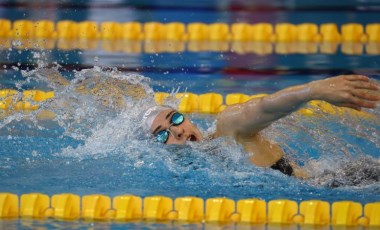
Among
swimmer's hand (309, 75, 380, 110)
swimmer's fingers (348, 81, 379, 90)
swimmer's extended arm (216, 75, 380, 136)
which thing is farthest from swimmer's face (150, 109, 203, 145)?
swimmer's fingers (348, 81, 379, 90)

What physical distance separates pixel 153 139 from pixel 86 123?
99cm

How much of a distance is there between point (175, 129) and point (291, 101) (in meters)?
0.84

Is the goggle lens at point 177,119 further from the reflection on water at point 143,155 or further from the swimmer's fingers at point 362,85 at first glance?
the swimmer's fingers at point 362,85

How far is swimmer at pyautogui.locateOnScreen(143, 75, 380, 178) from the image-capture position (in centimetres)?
291

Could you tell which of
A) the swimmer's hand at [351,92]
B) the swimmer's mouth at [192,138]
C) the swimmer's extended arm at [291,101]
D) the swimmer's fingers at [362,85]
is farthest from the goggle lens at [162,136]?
the swimmer's fingers at [362,85]

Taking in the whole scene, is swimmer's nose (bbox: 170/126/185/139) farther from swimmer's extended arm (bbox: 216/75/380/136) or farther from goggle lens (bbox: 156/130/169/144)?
swimmer's extended arm (bbox: 216/75/380/136)

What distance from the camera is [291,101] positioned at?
319cm

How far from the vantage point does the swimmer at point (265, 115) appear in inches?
114

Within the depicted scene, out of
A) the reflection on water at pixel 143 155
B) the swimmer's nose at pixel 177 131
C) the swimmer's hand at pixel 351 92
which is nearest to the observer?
the swimmer's hand at pixel 351 92

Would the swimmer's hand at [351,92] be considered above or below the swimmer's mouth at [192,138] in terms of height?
above

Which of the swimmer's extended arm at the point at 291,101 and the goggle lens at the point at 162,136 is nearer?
the swimmer's extended arm at the point at 291,101

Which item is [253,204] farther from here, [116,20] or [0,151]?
[116,20]

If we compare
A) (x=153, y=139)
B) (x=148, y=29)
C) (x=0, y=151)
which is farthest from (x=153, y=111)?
(x=148, y=29)

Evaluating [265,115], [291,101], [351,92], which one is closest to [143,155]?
[265,115]
